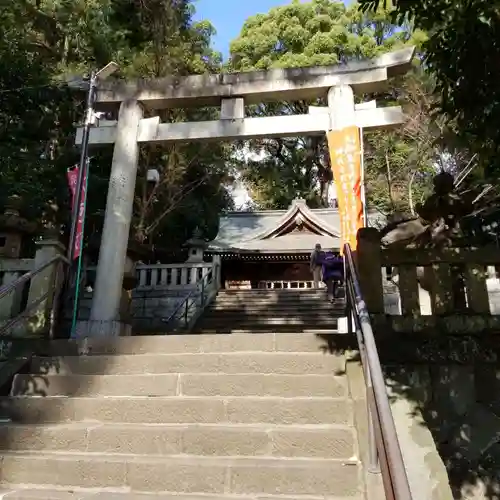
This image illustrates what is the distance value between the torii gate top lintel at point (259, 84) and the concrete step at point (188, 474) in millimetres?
5937

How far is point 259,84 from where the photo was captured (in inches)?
296

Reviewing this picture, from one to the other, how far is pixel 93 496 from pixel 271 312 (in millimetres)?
9032

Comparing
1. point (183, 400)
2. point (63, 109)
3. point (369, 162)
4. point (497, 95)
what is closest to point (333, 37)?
point (369, 162)

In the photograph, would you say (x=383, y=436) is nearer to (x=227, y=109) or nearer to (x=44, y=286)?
(x=44, y=286)

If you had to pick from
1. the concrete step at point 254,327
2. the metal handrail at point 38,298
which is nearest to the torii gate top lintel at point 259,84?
the metal handrail at point 38,298

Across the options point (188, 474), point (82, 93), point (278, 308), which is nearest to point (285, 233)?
point (278, 308)

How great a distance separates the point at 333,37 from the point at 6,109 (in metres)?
15.1

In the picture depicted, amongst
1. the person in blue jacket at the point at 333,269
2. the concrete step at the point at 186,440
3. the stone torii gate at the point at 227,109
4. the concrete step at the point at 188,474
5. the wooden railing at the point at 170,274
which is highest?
the stone torii gate at the point at 227,109

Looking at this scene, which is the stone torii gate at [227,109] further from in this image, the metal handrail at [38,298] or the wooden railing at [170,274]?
the wooden railing at [170,274]

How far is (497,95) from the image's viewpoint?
11.5ft

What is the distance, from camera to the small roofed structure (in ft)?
56.1

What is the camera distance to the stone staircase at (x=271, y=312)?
10.5 metres

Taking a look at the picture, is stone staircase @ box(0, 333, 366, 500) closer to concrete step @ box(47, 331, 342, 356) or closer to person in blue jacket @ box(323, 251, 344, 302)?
concrete step @ box(47, 331, 342, 356)

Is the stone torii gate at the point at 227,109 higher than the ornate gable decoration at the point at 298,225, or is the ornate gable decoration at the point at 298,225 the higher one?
the ornate gable decoration at the point at 298,225
